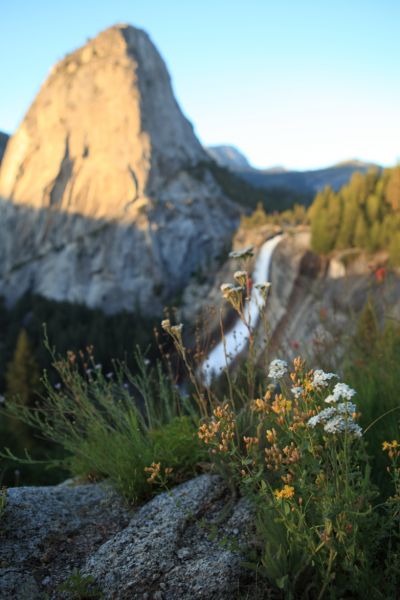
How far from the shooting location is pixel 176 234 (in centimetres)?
7131

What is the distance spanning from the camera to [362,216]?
37438mm

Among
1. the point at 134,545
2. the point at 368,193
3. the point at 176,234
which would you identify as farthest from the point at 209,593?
the point at 176,234

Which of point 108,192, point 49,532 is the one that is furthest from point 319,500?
point 108,192

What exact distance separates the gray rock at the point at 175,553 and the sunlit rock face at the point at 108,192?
60098mm

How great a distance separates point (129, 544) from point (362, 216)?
125 feet

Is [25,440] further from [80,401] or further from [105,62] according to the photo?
[105,62]

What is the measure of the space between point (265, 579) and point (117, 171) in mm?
77160

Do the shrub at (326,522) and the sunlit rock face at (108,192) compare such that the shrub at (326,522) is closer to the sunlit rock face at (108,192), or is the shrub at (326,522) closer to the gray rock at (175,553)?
the gray rock at (175,553)

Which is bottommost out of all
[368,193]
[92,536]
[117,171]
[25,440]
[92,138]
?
[25,440]

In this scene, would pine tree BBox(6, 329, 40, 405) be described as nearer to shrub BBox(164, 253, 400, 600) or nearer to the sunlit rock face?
shrub BBox(164, 253, 400, 600)

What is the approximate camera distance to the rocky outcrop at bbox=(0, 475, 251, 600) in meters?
2.61

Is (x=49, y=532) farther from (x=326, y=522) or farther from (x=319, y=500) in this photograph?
(x=326, y=522)

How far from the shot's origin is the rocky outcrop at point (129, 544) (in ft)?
8.57

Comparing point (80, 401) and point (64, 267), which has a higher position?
point (80, 401)
